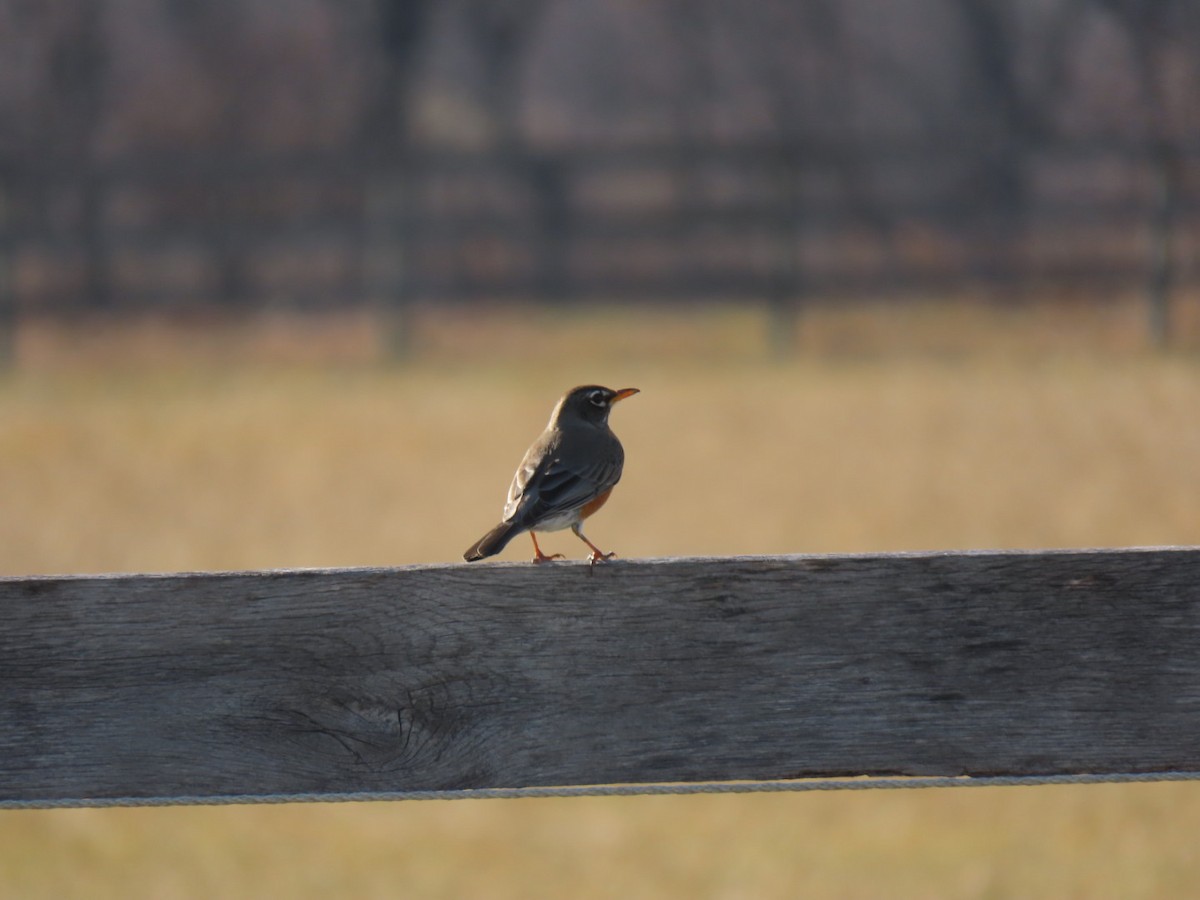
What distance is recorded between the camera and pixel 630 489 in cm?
992

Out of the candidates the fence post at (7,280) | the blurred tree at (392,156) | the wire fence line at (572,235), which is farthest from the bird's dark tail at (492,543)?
the fence post at (7,280)

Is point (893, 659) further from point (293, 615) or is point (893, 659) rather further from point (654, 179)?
point (654, 179)

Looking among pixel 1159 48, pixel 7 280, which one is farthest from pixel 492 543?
pixel 7 280

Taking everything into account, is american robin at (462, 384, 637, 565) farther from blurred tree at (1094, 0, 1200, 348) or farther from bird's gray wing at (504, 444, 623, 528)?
blurred tree at (1094, 0, 1200, 348)

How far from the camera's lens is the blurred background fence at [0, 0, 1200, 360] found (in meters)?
16.6

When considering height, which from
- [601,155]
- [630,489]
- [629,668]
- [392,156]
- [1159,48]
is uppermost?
[1159,48]

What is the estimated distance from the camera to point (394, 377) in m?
14.7

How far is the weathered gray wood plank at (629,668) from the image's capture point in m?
2.08

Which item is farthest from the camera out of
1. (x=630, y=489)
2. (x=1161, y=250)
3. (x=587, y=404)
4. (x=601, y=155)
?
(x=601, y=155)

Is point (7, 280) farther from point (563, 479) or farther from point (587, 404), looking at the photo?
point (563, 479)

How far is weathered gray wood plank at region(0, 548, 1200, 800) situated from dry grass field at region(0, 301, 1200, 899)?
289 centimetres

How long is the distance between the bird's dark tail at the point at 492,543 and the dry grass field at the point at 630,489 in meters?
2.20

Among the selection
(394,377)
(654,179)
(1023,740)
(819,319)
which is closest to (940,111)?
(654,179)

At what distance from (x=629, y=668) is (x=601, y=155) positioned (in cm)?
1670
